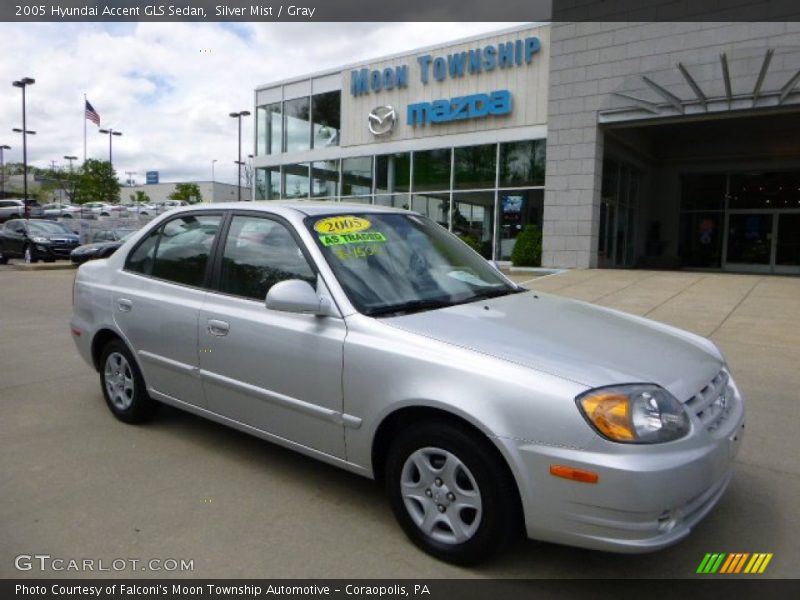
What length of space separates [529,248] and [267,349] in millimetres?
15688

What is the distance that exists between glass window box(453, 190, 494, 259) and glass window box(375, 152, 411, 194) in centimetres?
212

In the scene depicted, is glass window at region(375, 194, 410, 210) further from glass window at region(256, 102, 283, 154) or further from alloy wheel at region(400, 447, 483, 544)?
alloy wheel at region(400, 447, 483, 544)

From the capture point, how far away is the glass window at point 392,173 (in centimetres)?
2153

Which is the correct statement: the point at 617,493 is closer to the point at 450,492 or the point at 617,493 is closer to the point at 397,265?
the point at 450,492

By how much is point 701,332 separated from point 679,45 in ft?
34.6

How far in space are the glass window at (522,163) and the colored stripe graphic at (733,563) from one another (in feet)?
54.1

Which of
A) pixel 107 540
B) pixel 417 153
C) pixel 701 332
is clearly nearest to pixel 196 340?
pixel 107 540

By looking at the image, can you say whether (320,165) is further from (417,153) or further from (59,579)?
(59,579)

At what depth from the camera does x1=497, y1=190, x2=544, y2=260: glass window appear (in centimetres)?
1878

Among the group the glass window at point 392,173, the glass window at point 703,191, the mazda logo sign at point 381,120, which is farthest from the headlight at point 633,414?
the glass window at point 703,191

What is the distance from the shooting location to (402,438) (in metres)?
2.89

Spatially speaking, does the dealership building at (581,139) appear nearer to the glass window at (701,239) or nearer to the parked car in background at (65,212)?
the glass window at (701,239)

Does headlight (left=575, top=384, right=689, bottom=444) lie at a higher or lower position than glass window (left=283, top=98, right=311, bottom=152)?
lower

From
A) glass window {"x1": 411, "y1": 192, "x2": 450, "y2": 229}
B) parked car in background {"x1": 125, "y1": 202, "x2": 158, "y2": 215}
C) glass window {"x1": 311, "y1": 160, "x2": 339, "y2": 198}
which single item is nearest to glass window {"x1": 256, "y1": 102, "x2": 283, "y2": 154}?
glass window {"x1": 311, "y1": 160, "x2": 339, "y2": 198}
